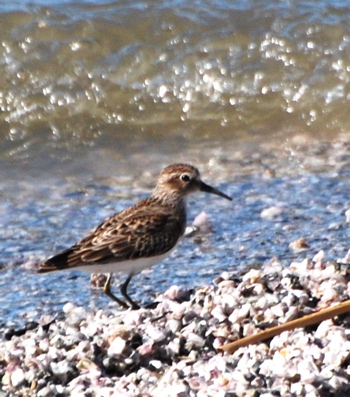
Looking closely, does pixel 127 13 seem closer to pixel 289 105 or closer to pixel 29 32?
pixel 29 32

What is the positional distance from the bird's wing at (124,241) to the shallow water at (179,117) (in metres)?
0.52

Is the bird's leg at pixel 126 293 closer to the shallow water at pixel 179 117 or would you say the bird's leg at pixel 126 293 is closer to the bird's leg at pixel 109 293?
the bird's leg at pixel 109 293

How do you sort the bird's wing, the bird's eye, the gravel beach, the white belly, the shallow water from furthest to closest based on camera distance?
the shallow water < the bird's eye < the white belly < the bird's wing < the gravel beach

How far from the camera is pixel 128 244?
6324 millimetres

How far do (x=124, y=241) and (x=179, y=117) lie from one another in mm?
4617

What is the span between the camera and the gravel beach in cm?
449

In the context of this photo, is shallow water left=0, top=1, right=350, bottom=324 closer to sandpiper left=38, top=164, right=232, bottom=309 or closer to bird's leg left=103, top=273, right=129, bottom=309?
sandpiper left=38, top=164, right=232, bottom=309

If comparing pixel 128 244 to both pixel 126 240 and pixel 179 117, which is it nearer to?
pixel 126 240

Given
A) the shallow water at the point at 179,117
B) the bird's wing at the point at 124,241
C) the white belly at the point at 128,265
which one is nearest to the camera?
the bird's wing at the point at 124,241

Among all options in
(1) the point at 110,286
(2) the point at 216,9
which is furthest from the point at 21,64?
(1) the point at 110,286

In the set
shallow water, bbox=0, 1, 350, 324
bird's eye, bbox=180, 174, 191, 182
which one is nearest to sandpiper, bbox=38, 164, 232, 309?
bird's eye, bbox=180, 174, 191, 182

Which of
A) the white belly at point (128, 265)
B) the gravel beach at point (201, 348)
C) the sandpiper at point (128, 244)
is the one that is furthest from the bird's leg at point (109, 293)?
the gravel beach at point (201, 348)

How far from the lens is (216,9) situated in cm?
1193

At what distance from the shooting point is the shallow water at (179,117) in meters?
7.85
